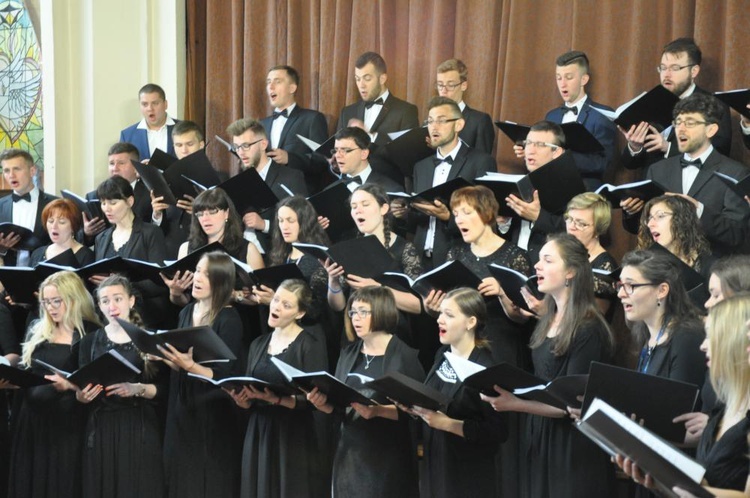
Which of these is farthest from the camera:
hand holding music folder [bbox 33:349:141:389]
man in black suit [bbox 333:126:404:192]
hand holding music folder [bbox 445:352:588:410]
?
man in black suit [bbox 333:126:404:192]

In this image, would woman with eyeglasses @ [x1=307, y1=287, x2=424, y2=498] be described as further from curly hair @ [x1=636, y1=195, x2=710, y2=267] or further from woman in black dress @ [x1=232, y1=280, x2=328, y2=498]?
curly hair @ [x1=636, y1=195, x2=710, y2=267]

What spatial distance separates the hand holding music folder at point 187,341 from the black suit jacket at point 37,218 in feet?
6.05

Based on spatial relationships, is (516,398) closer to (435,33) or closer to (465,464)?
(465,464)

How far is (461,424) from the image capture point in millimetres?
4129

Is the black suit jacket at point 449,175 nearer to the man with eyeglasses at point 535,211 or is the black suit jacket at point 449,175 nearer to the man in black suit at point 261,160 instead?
the man with eyeglasses at point 535,211

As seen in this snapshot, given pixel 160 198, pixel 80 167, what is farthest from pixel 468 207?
pixel 80 167

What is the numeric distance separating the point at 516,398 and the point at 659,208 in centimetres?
101

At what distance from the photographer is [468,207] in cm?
480

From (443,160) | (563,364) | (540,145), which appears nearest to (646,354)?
(563,364)

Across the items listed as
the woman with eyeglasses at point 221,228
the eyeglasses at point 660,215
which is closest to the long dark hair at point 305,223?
the woman with eyeglasses at point 221,228

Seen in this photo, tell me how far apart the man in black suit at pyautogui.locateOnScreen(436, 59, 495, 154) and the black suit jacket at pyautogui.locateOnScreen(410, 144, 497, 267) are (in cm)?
33

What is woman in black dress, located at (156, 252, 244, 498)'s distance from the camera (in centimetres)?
494

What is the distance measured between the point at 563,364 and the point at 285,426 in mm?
1289

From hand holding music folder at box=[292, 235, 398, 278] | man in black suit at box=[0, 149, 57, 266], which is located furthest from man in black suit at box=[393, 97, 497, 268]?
man in black suit at box=[0, 149, 57, 266]
